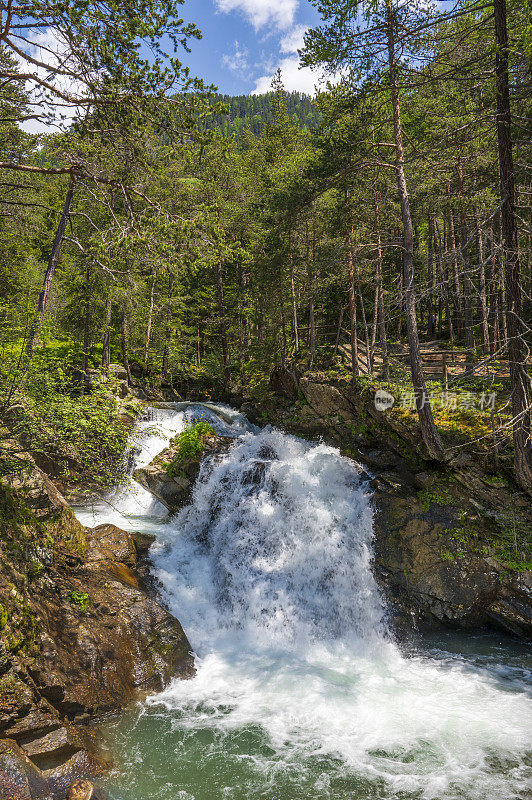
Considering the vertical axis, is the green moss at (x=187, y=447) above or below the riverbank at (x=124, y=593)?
above

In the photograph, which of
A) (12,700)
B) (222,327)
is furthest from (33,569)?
(222,327)

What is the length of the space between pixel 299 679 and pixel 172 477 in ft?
24.7

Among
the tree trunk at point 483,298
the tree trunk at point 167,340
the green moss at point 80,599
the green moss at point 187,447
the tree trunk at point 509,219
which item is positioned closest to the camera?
the tree trunk at point 483,298

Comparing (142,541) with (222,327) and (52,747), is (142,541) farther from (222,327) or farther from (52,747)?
(222,327)

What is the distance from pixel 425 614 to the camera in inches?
386

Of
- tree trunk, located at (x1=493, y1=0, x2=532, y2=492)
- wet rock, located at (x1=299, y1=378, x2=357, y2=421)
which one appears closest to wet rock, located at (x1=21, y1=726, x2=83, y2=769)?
tree trunk, located at (x1=493, y1=0, x2=532, y2=492)

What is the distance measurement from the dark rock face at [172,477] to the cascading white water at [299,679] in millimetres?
512

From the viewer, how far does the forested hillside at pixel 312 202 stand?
20.2 ft

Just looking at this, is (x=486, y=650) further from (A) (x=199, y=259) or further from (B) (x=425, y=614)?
(A) (x=199, y=259)

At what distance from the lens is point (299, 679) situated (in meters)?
8.23

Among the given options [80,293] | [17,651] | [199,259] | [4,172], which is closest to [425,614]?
[17,651]

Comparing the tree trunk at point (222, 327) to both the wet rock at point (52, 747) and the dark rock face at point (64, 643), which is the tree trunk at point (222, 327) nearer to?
the dark rock face at point (64, 643)

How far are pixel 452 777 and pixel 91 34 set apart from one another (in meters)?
11.7

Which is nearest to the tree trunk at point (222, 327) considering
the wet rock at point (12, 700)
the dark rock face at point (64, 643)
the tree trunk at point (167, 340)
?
the tree trunk at point (167, 340)
